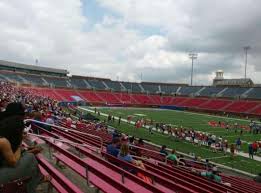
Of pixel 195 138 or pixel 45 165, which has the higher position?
pixel 45 165

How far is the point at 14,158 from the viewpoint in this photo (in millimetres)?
2996

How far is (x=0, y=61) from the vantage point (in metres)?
86.5

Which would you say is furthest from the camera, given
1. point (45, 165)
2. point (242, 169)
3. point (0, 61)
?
point (0, 61)

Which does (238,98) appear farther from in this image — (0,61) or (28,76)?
(0,61)

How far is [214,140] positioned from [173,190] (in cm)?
2331

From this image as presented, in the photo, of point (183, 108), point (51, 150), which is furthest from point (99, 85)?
point (51, 150)

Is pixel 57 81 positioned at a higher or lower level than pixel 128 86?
higher

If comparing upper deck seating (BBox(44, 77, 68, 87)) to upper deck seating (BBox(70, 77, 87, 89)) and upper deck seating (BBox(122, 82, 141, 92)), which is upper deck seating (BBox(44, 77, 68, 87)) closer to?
upper deck seating (BBox(70, 77, 87, 89))

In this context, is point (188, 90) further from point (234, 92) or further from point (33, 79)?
point (33, 79)

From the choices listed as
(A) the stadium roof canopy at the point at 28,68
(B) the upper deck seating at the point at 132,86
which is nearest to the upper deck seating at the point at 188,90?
(B) the upper deck seating at the point at 132,86

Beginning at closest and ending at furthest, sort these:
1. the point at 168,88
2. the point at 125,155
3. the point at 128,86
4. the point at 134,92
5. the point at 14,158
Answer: the point at 14,158 → the point at 125,155 → the point at 134,92 → the point at 128,86 → the point at 168,88

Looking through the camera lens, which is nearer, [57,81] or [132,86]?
[57,81]

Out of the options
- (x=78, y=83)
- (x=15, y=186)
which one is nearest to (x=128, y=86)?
(x=78, y=83)

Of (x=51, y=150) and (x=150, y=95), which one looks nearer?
(x=51, y=150)
